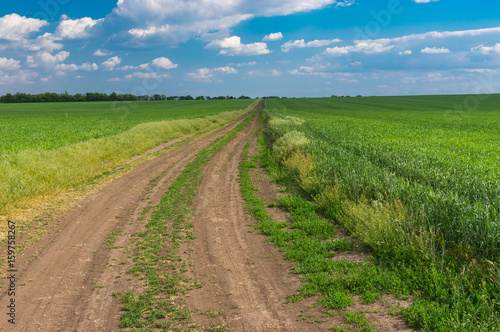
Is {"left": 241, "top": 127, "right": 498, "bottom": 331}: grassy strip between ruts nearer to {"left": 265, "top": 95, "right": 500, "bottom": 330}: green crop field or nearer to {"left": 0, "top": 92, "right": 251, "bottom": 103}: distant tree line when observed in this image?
{"left": 265, "top": 95, "right": 500, "bottom": 330}: green crop field

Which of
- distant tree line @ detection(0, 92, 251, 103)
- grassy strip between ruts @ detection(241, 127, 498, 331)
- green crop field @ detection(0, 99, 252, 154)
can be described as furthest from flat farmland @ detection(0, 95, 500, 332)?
distant tree line @ detection(0, 92, 251, 103)

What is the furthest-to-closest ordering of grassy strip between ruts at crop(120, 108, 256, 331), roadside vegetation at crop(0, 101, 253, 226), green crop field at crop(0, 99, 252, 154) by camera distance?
green crop field at crop(0, 99, 252, 154) < roadside vegetation at crop(0, 101, 253, 226) < grassy strip between ruts at crop(120, 108, 256, 331)

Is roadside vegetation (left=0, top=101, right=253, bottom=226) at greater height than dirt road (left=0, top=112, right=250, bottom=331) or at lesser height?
greater

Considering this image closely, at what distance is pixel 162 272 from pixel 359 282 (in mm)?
3706

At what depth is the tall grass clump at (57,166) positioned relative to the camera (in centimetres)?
1046

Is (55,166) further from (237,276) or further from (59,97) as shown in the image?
(59,97)

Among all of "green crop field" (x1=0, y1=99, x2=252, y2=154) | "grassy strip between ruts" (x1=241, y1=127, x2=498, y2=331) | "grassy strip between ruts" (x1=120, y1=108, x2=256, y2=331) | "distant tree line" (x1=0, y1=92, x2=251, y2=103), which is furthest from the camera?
"distant tree line" (x1=0, y1=92, x2=251, y2=103)

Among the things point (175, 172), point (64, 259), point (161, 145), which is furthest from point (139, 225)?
point (161, 145)

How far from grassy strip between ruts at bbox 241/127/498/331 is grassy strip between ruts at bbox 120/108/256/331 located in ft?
6.50

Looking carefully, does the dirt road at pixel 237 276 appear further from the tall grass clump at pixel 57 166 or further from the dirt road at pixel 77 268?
the tall grass clump at pixel 57 166

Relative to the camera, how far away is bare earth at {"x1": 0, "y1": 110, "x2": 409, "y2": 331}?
4.73 meters

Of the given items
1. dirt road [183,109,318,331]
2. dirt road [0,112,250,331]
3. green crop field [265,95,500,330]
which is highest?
green crop field [265,95,500,330]

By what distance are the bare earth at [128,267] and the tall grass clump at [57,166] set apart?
1.91 metres

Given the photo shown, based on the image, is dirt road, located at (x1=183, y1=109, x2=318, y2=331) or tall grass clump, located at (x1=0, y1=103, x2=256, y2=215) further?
tall grass clump, located at (x1=0, y1=103, x2=256, y2=215)
